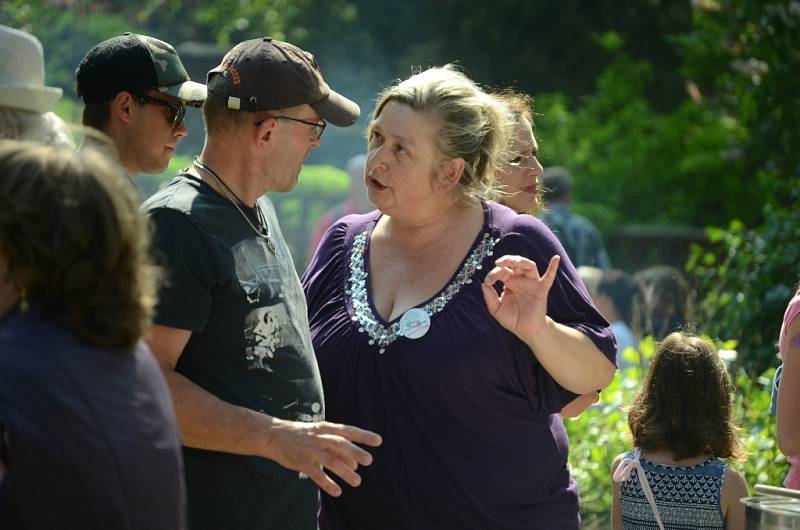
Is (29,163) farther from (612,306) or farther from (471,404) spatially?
(612,306)

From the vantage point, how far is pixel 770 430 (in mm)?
5289

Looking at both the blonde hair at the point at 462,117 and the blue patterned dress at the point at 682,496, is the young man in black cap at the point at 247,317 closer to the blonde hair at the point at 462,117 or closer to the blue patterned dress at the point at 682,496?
the blonde hair at the point at 462,117

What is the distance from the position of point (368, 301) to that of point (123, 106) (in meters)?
0.89

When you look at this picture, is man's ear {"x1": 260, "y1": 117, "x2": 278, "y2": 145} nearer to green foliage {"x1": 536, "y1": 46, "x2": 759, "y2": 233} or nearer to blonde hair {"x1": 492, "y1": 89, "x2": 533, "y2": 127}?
blonde hair {"x1": 492, "y1": 89, "x2": 533, "y2": 127}

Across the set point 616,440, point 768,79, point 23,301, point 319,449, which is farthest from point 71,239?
point 768,79

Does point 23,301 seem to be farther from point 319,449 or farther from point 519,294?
point 519,294

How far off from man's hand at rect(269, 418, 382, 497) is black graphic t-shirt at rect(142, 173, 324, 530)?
22 cm

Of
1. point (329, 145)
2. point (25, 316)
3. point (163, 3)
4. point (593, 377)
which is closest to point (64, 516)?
point (25, 316)

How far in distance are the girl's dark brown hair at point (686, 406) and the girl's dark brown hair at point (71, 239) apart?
2.23 m

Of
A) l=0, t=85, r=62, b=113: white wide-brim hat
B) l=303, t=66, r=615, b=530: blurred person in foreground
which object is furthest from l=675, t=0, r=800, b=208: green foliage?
l=0, t=85, r=62, b=113: white wide-brim hat

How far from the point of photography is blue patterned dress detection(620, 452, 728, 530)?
11.6ft

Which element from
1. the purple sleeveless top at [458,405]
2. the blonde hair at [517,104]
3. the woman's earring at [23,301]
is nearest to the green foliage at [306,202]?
the blonde hair at [517,104]

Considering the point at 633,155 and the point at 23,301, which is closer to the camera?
the point at 23,301

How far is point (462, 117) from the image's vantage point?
10.7 ft
